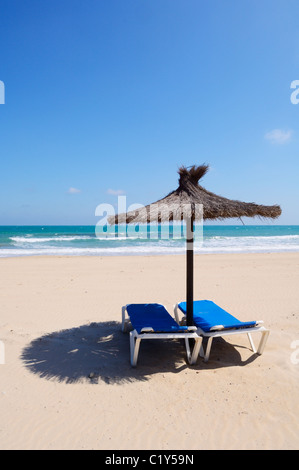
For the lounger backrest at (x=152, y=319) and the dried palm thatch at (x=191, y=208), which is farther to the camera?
the dried palm thatch at (x=191, y=208)

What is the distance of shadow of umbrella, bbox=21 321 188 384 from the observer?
369 centimetres

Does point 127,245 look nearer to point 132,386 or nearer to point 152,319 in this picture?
point 152,319

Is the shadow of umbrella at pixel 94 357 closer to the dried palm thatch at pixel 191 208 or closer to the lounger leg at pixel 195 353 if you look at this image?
the lounger leg at pixel 195 353

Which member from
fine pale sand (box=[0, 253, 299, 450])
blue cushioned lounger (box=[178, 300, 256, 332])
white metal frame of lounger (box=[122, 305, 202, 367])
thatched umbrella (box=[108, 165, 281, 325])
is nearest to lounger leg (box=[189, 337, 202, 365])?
white metal frame of lounger (box=[122, 305, 202, 367])

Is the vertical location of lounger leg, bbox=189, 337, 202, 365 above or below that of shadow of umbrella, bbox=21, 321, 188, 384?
above

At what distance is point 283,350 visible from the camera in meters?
4.46

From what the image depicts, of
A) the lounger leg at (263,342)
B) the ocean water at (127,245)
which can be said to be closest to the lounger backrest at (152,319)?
the lounger leg at (263,342)

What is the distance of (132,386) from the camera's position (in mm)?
3461

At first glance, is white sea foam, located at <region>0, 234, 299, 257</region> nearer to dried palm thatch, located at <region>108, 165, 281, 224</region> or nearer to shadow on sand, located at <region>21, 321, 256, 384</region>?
shadow on sand, located at <region>21, 321, 256, 384</region>

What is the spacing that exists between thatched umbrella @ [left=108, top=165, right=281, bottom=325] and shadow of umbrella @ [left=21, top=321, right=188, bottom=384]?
645 mm

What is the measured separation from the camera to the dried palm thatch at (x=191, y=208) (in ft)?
13.6

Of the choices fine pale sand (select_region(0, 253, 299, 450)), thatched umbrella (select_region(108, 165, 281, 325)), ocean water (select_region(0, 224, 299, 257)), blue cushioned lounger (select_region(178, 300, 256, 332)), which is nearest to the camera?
fine pale sand (select_region(0, 253, 299, 450))

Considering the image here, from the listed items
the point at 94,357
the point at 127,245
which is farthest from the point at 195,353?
the point at 127,245

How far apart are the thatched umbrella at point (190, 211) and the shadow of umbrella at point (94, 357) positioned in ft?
2.12
